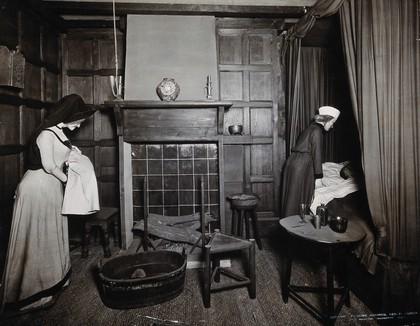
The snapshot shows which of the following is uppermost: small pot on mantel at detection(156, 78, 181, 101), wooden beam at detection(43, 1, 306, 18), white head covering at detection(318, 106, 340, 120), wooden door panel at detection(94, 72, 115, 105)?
wooden beam at detection(43, 1, 306, 18)

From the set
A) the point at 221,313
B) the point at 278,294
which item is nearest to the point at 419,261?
the point at 278,294

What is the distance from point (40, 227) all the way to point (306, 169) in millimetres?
3312

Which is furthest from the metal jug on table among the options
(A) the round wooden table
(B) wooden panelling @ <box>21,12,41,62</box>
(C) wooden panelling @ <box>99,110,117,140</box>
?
(B) wooden panelling @ <box>21,12,41,62</box>

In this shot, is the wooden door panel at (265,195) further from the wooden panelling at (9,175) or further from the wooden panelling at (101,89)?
the wooden panelling at (9,175)

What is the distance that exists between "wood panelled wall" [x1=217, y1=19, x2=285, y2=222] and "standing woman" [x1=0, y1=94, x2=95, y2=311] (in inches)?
107

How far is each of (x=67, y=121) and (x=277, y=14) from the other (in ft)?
11.9

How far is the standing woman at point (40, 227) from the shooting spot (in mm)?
2725

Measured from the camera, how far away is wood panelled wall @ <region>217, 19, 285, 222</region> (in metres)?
4.92

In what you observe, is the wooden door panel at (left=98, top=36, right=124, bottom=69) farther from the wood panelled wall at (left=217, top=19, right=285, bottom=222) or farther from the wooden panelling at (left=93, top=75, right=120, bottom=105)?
the wood panelled wall at (left=217, top=19, right=285, bottom=222)

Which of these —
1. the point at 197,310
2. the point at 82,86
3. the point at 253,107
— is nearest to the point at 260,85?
the point at 253,107

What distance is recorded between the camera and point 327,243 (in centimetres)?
233

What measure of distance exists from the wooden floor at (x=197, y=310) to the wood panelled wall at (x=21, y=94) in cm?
142

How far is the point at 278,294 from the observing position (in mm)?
3016

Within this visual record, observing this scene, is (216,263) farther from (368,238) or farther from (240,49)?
A: (240,49)
